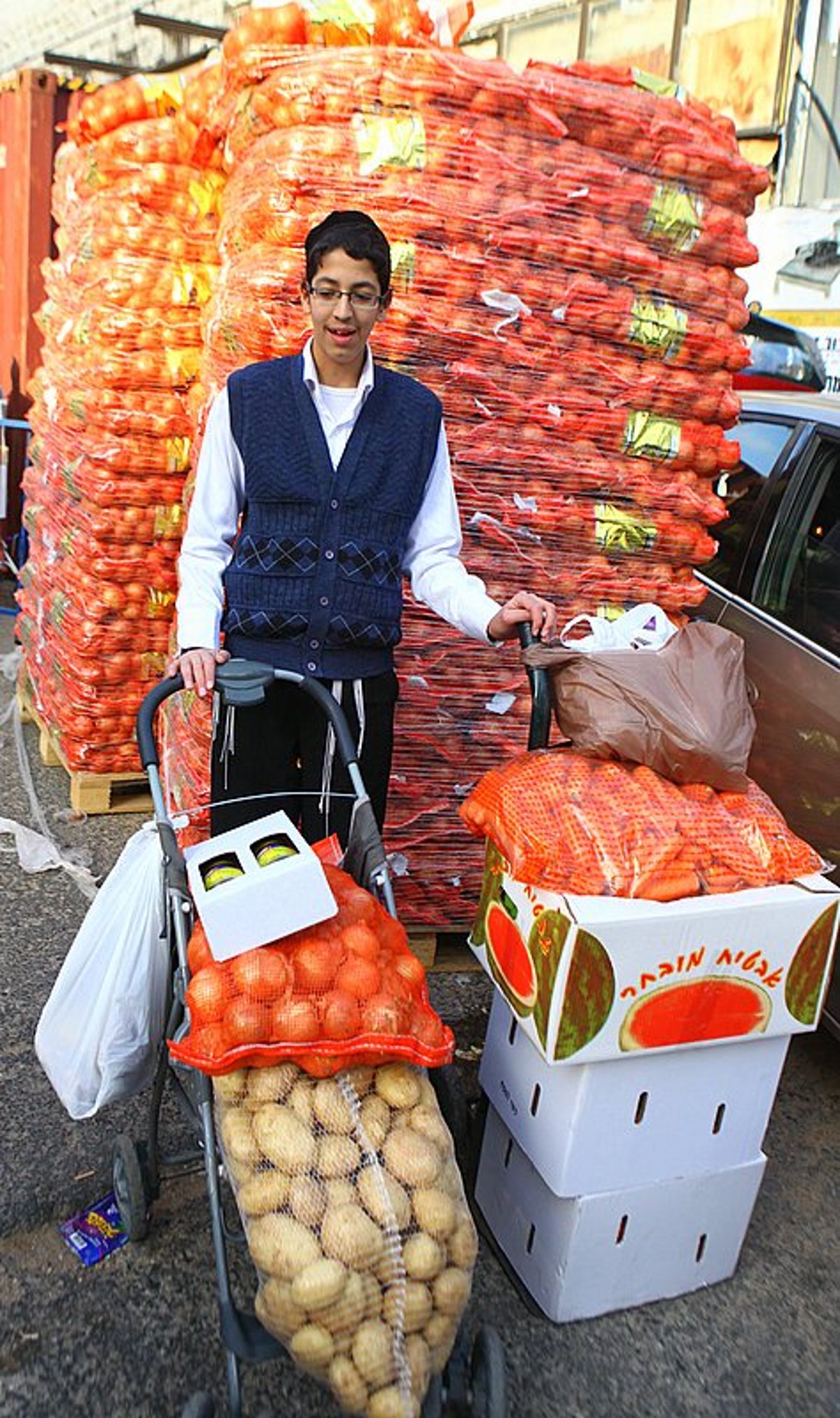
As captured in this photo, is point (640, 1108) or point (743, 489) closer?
point (640, 1108)

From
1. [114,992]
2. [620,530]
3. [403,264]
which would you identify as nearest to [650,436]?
[620,530]

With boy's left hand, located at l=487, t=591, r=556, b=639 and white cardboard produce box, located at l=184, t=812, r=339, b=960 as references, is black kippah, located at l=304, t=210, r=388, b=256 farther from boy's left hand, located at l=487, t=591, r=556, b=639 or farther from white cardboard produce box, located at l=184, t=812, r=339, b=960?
white cardboard produce box, located at l=184, t=812, r=339, b=960

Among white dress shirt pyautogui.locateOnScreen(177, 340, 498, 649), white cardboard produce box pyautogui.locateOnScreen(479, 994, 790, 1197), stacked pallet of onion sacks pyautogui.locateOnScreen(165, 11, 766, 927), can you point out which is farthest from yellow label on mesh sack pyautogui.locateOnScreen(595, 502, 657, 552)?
white cardboard produce box pyautogui.locateOnScreen(479, 994, 790, 1197)

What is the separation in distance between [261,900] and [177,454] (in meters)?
2.94

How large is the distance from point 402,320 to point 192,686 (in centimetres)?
152

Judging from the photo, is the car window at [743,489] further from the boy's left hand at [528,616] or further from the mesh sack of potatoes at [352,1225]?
the mesh sack of potatoes at [352,1225]

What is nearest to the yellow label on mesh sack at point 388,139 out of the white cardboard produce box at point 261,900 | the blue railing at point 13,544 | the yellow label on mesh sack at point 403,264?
the yellow label on mesh sack at point 403,264

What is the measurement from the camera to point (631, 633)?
2.86m

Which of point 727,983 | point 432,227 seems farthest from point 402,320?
point 727,983

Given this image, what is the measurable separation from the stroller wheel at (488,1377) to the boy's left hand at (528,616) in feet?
4.50

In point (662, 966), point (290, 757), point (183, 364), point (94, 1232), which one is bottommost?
point (94, 1232)

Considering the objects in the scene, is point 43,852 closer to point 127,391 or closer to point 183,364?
point 127,391

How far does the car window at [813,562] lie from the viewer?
364 cm

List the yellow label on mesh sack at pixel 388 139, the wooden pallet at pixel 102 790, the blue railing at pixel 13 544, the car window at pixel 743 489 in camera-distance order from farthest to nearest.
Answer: the blue railing at pixel 13 544, the wooden pallet at pixel 102 790, the car window at pixel 743 489, the yellow label on mesh sack at pixel 388 139
